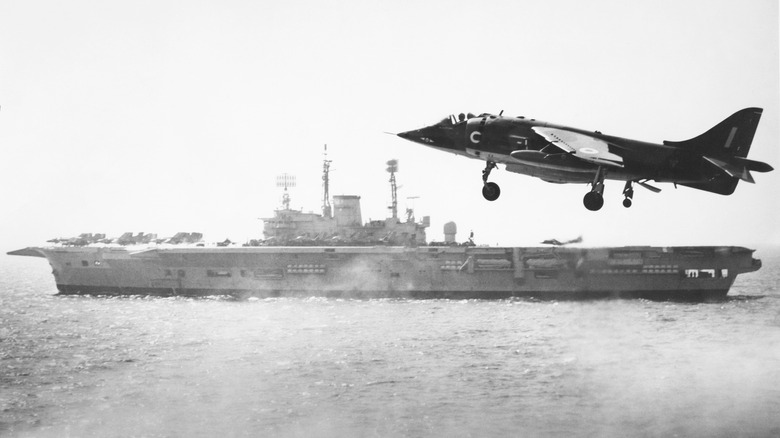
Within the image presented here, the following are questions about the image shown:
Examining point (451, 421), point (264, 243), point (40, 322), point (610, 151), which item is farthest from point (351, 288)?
point (610, 151)

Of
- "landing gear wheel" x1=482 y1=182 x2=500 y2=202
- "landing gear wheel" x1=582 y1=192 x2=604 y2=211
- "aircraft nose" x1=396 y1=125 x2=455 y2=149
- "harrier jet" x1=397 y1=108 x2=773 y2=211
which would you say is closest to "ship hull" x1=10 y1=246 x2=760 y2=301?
"aircraft nose" x1=396 y1=125 x2=455 y2=149

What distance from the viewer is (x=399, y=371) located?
1492 inches

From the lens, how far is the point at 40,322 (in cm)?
5591

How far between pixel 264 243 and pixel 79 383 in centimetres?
3260

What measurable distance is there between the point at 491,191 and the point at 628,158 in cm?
261

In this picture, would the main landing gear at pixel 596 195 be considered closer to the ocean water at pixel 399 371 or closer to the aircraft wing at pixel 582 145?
the aircraft wing at pixel 582 145

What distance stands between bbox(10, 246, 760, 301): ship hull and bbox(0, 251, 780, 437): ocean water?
1.75 meters

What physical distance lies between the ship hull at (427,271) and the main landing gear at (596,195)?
143 ft

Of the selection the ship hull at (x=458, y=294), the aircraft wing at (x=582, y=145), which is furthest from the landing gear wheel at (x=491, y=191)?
the ship hull at (x=458, y=294)

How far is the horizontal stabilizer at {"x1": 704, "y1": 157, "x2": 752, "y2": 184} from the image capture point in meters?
12.3

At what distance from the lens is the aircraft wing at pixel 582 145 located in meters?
13.5

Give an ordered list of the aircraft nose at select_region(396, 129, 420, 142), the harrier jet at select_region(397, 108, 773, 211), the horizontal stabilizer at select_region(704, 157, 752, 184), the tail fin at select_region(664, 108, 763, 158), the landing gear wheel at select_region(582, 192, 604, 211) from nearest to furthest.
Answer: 1. the horizontal stabilizer at select_region(704, 157, 752, 184)
2. the landing gear wheel at select_region(582, 192, 604, 211)
3. the harrier jet at select_region(397, 108, 773, 211)
4. the tail fin at select_region(664, 108, 763, 158)
5. the aircraft nose at select_region(396, 129, 420, 142)

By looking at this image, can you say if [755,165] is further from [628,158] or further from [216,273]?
[216,273]

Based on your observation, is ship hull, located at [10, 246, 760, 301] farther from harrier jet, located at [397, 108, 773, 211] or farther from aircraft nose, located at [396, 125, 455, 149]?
harrier jet, located at [397, 108, 773, 211]
